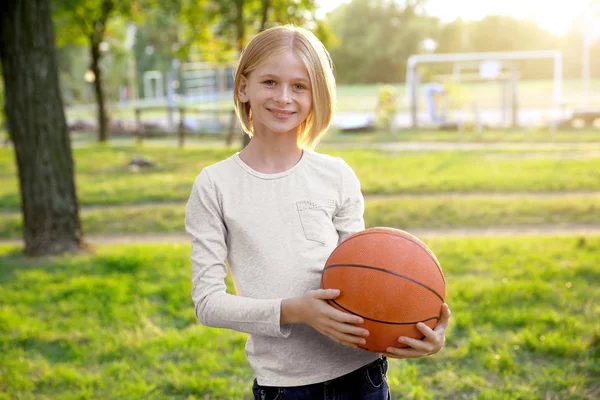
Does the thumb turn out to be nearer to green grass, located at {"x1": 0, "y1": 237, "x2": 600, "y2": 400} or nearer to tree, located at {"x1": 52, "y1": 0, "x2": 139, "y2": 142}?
green grass, located at {"x1": 0, "y1": 237, "x2": 600, "y2": 400}

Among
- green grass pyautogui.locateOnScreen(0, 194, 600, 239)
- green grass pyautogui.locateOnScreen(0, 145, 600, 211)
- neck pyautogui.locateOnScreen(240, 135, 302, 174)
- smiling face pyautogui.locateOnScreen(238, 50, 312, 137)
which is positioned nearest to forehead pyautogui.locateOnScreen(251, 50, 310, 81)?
smiling face pyautogui.locateOnScreen(238, 50, 312, 137)

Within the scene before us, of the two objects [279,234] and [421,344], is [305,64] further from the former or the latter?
[421,344]

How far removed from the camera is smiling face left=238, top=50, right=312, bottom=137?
2.17 metres

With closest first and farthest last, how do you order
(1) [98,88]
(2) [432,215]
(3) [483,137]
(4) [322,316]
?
(4) [322,316] < (2) [432,215] < (3) [483,137] < (1) [98,88]

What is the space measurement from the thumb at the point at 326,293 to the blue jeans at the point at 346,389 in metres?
0.36

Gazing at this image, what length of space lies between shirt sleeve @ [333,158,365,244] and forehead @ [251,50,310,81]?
37 centimetres

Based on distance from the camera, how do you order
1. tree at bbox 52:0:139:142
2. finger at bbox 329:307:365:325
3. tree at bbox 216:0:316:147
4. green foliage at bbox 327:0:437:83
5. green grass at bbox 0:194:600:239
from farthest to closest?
green foliage at bbox 327:0:437:83
tree at bbox 52:0:139:142
tree at bbox 216:0:316:147
green grass at bbox 0:194:600:239
finger at bbox 329:307:365:325

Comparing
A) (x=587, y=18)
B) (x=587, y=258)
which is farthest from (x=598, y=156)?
(x=587, y=18)

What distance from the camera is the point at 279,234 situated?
6.97 feet

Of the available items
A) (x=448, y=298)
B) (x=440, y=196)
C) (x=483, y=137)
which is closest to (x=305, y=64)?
(x=448, y=298)

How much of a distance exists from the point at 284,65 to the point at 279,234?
54 cm

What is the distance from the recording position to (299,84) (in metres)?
2.21

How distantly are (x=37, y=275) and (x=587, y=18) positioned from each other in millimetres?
30541

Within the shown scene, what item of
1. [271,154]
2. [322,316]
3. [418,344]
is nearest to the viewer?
[322,316]
